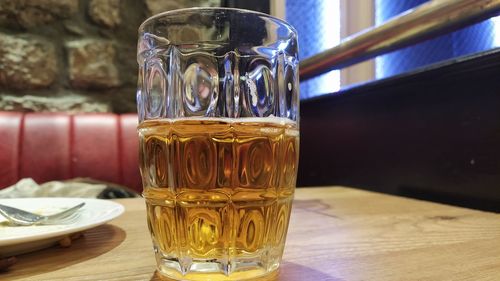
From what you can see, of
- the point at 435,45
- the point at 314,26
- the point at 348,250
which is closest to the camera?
the point at 348,250

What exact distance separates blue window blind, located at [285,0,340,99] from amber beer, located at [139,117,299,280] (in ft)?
5.65

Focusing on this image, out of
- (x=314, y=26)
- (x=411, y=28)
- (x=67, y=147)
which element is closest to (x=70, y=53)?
(x=67, y=147)

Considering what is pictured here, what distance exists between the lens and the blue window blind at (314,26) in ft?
6.86

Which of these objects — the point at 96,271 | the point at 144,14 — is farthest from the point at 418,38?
the point at 144,14

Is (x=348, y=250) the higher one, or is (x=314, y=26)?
(x=314, y=26)

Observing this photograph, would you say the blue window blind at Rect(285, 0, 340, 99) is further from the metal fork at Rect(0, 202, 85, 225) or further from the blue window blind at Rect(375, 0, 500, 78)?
the metal fork at Rect(0, 202, 85, 225)

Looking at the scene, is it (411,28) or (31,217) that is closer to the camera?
(31,217)

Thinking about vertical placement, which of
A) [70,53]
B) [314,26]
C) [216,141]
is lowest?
[216,141]

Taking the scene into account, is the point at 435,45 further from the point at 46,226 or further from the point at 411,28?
the point at 46,226

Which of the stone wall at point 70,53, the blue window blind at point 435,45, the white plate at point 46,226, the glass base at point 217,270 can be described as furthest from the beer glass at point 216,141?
the stone wall at point 70,53

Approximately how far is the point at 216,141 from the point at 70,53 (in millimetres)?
1750

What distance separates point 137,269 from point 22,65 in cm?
169

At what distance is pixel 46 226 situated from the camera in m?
0.53

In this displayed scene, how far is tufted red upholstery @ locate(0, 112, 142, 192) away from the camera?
1.66m
